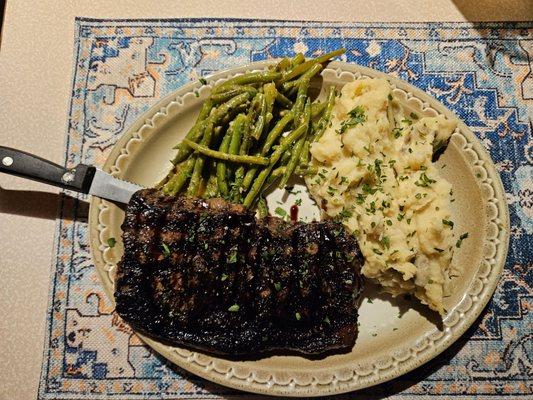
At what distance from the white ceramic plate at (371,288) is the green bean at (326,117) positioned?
16cm

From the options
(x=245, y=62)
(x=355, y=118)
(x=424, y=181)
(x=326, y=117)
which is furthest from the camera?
(x=245, y=62)

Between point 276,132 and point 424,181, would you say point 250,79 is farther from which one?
point 424,181

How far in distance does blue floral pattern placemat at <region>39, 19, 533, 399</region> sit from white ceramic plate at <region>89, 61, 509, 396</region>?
15.7 inches

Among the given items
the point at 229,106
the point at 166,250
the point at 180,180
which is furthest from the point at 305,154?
the point at 166,250

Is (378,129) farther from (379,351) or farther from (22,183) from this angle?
(22,183)

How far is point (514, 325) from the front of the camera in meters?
4.40

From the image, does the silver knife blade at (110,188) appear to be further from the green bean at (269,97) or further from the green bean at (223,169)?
the green bean at (269,97)

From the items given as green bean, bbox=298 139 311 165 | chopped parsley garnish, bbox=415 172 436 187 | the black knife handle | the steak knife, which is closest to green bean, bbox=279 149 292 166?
green bean, bbox=298 139 311 165

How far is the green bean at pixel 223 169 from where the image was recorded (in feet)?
14.0

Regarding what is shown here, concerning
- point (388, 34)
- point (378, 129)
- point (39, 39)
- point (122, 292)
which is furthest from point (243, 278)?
point (39, 39)

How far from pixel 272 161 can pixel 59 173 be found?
1817 mm

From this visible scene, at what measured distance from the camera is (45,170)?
4199 mm

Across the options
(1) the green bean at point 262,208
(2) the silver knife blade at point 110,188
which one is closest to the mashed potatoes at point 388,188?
(1) the green bean at point 262,208

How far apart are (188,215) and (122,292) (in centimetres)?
79
